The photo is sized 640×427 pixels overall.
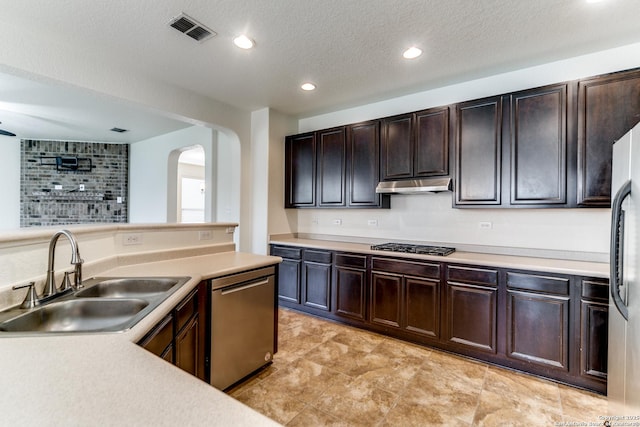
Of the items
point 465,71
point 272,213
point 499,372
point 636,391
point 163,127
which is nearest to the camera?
point 636,391

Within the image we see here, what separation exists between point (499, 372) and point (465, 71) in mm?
2808

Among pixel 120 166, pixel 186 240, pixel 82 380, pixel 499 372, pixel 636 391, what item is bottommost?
A: pixel 499 372

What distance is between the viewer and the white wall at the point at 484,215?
8.71 ft

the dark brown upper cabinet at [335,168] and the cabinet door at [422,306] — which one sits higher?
the dark brown upper cabinet at [335,168]

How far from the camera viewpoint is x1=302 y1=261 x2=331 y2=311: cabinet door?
3668 millimetres

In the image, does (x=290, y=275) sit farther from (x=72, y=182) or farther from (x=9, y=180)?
(x=9, y=180)

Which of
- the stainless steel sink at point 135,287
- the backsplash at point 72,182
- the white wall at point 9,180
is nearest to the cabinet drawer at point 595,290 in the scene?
the stainless steel sink at point 135,287

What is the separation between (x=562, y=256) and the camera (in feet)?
9.07

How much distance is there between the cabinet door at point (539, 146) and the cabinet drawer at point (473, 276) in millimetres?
701

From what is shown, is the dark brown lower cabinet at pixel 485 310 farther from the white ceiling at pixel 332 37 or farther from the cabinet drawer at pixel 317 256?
the white ceiling at pixel 332 37

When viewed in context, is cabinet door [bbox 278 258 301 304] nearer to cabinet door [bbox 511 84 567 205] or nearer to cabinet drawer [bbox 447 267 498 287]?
cabinet drawer [bbox 447 267 498 287]

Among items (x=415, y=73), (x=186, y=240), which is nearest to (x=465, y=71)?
(x=415, y=73)

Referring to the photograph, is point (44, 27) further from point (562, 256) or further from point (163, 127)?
point (562, 256)

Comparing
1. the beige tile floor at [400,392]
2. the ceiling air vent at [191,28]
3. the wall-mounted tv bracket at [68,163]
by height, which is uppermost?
the ceiling air vent at [191,28]
